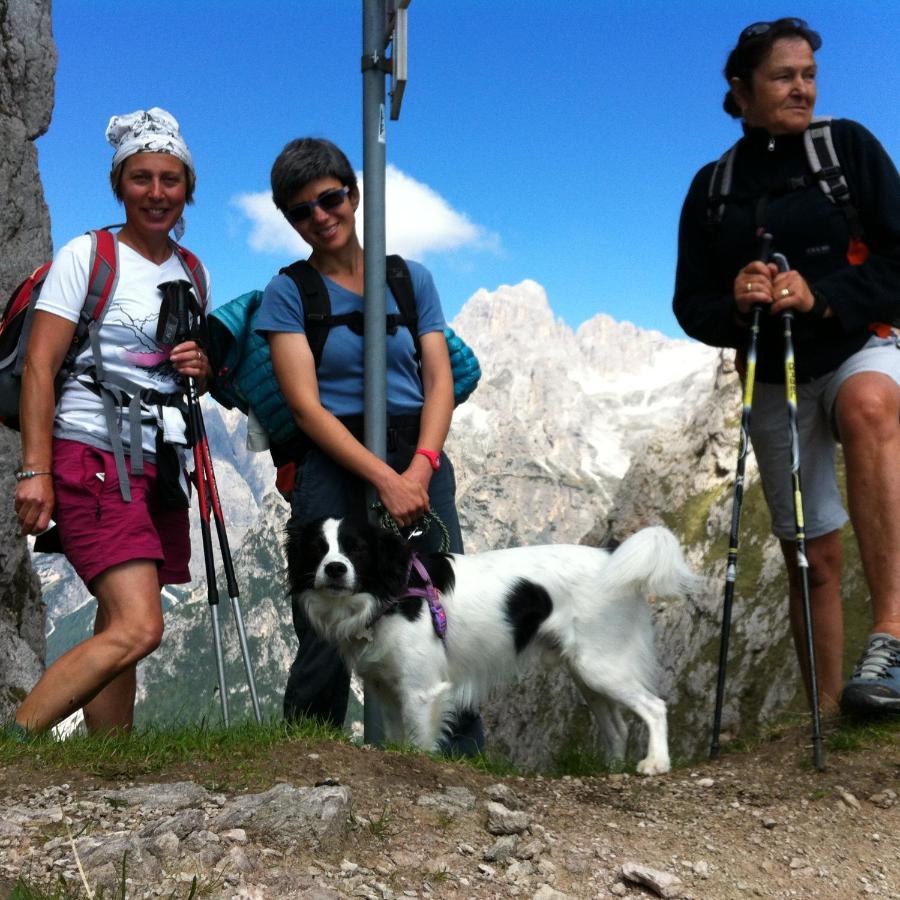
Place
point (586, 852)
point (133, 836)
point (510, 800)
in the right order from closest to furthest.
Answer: point (133, 836) < point (586, 852) < point (510, 800)

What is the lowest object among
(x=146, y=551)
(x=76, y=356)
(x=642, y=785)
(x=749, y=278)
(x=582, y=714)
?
(x=582, y=714)

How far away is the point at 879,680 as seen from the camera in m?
5.39

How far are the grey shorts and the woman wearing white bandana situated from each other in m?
3.49

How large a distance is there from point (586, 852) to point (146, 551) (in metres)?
2.87

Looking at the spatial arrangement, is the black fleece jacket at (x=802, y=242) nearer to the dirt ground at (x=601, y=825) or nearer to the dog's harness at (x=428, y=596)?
the dirt ground at (x=601, y=825)

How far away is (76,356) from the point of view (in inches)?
227

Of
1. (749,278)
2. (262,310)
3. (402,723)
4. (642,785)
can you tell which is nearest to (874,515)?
(749,278)

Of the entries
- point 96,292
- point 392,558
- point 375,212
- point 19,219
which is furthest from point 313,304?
point 19,219

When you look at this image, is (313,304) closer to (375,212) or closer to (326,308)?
(326,308)

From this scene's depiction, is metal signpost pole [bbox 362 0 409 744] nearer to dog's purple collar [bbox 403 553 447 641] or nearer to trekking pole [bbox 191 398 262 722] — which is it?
dog's purple collar [bbox 403 553 447 641]

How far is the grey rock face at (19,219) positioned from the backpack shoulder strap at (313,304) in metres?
7.61

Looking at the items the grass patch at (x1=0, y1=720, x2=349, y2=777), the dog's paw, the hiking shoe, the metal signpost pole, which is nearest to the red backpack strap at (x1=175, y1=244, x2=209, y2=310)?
the metal signpost pole

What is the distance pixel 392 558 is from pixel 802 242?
10.3 feet

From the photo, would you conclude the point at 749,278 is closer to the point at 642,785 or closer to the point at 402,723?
the point at 642,785
